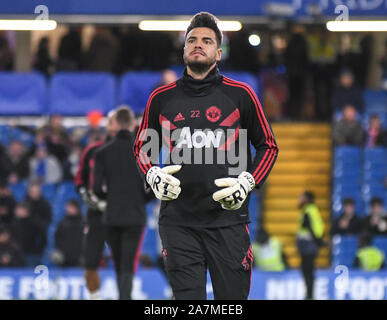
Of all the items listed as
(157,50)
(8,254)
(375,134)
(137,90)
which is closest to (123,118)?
(8,254)

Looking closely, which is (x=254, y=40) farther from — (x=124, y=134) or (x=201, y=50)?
(x=201, y=50)

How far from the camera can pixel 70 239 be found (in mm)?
13344

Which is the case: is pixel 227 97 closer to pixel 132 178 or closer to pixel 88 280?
pixel 132 178

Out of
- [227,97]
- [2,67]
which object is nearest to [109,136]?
[227,97]

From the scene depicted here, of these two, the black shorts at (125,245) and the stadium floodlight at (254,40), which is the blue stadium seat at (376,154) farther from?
the black shorts at (125,245)

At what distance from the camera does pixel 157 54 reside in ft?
55.3

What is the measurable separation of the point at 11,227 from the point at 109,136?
16.0ft

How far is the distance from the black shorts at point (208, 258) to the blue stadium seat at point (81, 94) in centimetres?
1089

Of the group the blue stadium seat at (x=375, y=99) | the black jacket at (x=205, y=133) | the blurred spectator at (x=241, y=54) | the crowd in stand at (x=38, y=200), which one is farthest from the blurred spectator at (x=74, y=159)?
the black jacket at (x=205, y=133)

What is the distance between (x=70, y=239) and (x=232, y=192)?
27.0 feet

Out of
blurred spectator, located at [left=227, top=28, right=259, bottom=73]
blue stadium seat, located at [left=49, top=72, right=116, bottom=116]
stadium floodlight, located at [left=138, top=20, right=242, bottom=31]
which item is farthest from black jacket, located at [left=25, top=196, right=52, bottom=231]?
blurred spectator, located at [left=227, top=28, right=259, bottom=73]

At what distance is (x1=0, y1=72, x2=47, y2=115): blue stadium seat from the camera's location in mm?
16391

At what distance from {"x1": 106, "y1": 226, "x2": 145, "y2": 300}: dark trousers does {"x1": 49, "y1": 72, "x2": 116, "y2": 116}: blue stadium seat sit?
7.33 metres

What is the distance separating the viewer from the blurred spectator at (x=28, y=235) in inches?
546
